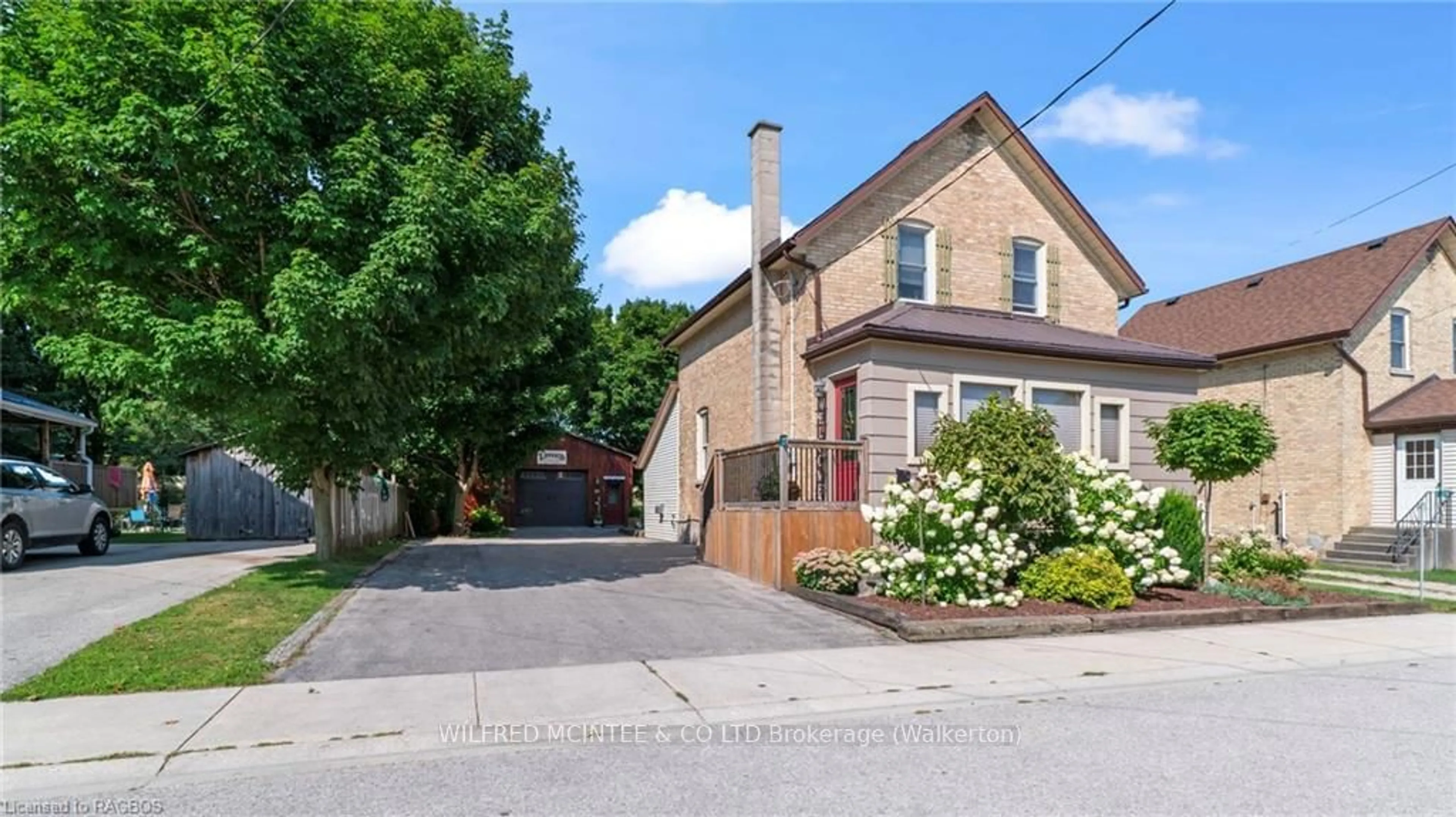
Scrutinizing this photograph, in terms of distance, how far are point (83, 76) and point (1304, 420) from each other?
2455cm

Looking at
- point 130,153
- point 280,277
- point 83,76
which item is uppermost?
point 83,76

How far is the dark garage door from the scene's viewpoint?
35594mm

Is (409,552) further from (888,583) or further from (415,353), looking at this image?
(888,583)

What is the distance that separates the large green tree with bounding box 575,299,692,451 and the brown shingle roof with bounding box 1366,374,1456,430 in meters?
27.3

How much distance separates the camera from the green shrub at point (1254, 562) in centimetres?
1244

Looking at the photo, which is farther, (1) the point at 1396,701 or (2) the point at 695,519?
(2) the point at 695,519

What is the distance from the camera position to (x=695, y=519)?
20469mm

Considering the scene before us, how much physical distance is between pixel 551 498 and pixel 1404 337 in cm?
2940

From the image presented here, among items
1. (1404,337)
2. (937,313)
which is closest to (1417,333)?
(1404,337)

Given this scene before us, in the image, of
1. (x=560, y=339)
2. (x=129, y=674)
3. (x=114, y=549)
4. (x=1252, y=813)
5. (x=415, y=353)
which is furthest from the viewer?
(x=560, y=339)

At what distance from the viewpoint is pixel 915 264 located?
613 inches

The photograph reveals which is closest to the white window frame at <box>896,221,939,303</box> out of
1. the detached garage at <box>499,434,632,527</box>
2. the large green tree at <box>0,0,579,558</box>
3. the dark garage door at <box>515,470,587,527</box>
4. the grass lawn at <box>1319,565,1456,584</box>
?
the large green tree at <box>0,0,579,558</box>

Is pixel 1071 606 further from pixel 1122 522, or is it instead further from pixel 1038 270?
pixel 1038 270

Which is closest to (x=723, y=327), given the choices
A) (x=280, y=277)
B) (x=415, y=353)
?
(x=415, y=353)
